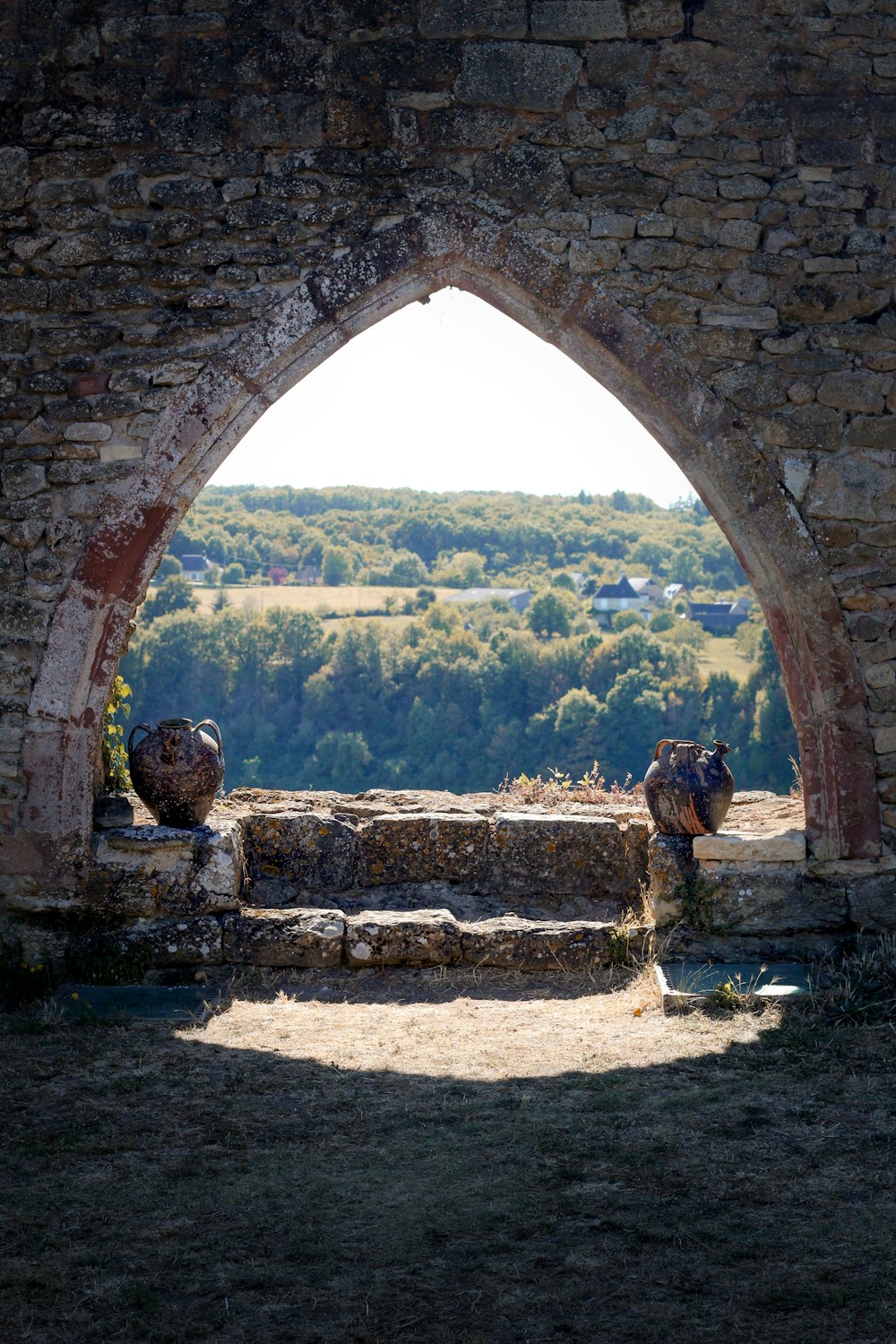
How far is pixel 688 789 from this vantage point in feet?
17.7

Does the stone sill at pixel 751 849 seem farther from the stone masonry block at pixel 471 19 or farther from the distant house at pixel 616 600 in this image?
the distant house at pixel 616 600

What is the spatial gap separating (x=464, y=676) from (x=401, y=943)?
27.4 m

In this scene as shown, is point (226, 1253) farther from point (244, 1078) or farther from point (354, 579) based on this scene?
point (354, 579)

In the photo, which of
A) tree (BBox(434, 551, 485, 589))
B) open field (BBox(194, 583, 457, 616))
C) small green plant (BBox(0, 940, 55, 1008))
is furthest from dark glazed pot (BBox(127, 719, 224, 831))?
tree (BBox(434, 551, 485, 589))

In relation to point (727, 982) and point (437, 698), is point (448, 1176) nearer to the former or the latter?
point (727, 982)

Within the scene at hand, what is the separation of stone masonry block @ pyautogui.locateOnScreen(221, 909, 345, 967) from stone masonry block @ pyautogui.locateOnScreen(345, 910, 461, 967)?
0.07 metres

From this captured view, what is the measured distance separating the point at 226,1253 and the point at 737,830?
10.7 feet

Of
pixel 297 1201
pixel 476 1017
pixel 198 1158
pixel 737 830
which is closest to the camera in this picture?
pixel 297 1201

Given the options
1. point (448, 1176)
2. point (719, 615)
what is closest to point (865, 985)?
point (448, 1176)

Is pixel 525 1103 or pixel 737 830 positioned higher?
pixel 737 830

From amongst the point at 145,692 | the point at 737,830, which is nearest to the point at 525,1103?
the point at 737,830

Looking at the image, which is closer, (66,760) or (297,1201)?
(297,1201)

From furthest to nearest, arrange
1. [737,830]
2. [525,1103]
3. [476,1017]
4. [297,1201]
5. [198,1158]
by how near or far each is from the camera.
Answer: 1. [737,830]
2. [476,1017]
3. [525,1103]
4. [198,1158]
5. [297,1201]

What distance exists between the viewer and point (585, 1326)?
8.68 feet
